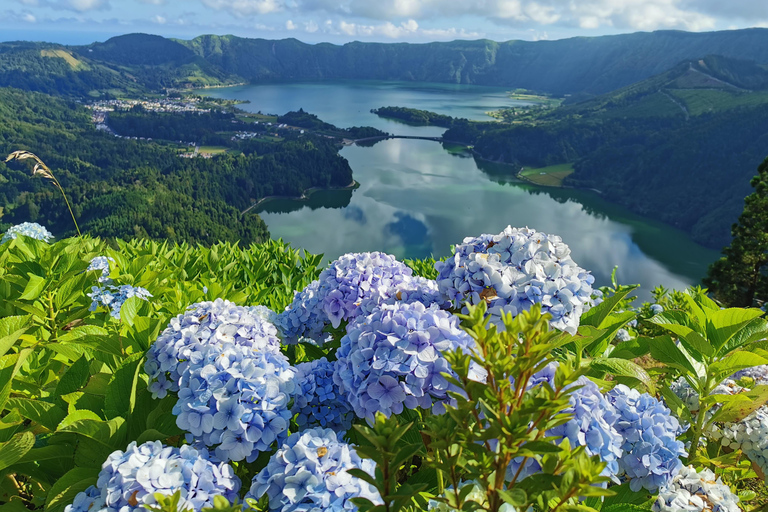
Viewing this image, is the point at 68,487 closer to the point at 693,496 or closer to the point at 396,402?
the point at 396,402

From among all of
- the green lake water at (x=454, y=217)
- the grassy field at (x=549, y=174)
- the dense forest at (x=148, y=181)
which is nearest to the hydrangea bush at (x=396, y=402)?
the green lake water at (x=454, y=217)

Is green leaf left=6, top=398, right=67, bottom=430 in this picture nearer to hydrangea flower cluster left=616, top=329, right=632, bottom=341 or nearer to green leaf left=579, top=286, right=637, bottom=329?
green leaf left=579, top=286, right=637, bottom=329

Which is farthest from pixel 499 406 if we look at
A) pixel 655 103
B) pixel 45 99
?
pixel 45 99

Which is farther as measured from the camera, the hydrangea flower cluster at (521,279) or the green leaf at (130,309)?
the green leaf at (130,309)

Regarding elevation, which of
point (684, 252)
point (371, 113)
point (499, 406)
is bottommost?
point (684, 252)

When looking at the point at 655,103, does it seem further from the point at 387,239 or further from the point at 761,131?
the point at 387,239

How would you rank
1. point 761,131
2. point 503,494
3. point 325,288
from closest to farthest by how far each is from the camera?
point 503,494 → point 325,288 → point 761,131

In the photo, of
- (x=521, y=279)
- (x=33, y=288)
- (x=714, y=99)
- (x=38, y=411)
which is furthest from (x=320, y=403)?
(x=714, y=99)

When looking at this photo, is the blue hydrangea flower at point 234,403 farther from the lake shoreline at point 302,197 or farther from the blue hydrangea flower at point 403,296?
the lake shoreline at point 302,197
